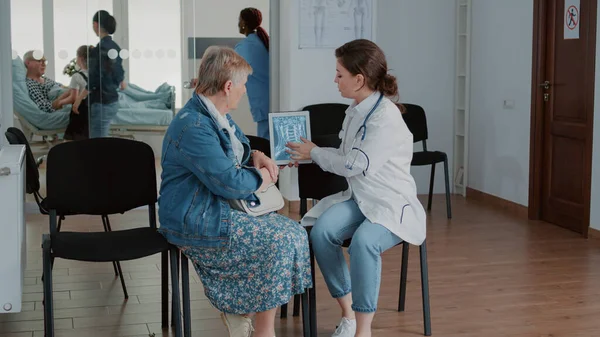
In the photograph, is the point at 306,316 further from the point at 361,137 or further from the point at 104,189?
the point at 104,189

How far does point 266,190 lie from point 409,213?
63 cm

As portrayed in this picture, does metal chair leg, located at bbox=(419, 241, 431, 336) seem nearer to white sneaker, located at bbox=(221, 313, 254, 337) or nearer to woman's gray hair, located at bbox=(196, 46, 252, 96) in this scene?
white sneaker, located at bbox=(221, 313, 254, 337)

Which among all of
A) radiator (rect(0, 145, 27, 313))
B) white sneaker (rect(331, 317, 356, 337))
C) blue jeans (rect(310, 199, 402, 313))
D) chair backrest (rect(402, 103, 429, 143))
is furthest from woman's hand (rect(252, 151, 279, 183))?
chair backrest (rect(402, 103, 429, 143))

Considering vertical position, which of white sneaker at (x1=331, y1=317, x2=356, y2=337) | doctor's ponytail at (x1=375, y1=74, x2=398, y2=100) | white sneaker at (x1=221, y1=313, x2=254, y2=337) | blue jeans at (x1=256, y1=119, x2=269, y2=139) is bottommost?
white sneaker at (x1=331, y1=317, x2=356, y2=337)

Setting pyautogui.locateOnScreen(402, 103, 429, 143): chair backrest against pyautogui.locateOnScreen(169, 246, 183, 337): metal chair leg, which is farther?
pyautogui.locateOnScreen(402, 103, 429, 143): chair backrest

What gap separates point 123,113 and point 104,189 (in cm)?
299

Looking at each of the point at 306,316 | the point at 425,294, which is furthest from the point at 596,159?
the point at 306,316

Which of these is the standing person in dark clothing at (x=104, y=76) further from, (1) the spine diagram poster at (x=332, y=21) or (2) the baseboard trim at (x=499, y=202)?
(2) the baseboard trim at (x=499, y=202)

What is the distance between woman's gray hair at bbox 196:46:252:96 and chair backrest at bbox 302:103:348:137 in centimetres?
292

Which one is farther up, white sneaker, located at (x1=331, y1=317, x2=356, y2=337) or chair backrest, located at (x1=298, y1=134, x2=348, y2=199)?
chair backrest, located at (x1=298, y1=134, x2=348, y2=199)

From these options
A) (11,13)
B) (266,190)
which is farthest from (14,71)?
(266,190)

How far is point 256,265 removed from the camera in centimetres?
334

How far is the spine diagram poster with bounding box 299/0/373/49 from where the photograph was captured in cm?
653

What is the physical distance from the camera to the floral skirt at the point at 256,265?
10.9 ft
